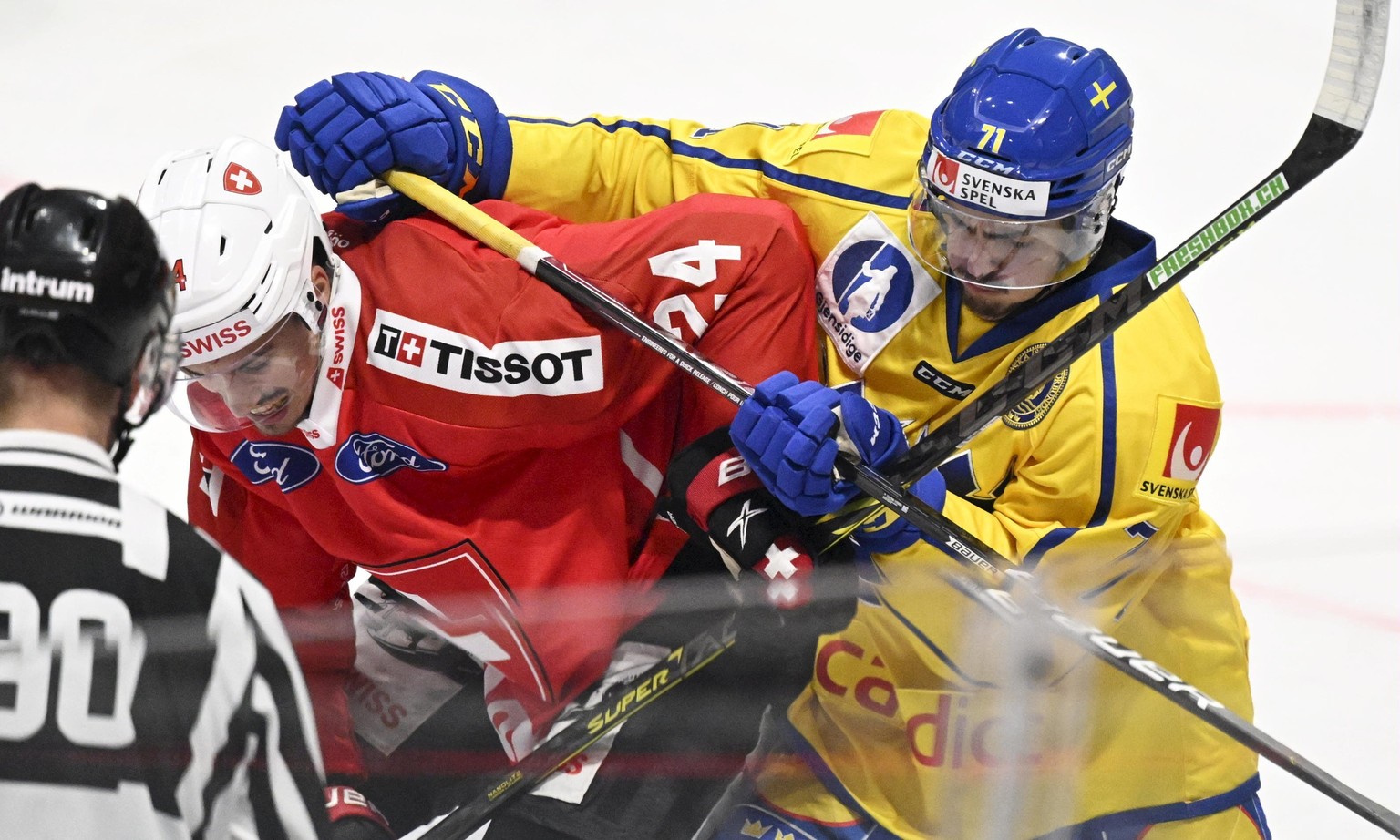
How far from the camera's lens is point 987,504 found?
2.11 m

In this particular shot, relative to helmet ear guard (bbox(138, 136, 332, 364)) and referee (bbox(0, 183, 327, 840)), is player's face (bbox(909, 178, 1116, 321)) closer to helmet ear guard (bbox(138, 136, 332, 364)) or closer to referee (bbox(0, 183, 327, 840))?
helmet ear guard (bbox(138, 136, 332, 364))

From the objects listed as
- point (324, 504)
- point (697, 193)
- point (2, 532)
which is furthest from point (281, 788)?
point (697, 193)

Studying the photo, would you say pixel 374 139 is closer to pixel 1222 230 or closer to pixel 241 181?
pixel 241 181

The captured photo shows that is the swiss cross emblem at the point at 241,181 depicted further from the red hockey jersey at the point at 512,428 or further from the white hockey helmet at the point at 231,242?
the red hockey jersey at the point at 512,428

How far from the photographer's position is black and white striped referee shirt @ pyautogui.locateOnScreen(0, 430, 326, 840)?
1.14 m

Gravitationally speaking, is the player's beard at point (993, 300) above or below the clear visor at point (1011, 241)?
below

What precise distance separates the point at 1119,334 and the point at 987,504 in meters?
0.29

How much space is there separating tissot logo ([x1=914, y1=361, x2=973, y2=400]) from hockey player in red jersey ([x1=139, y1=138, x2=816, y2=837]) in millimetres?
149

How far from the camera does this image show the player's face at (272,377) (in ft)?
5.78

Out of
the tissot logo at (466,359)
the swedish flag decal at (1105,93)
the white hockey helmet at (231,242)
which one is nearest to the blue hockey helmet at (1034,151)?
the swedish flag decal at (1105,93)

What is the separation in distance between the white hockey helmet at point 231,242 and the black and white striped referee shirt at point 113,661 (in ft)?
1.71

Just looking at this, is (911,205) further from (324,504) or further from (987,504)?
(324,504)

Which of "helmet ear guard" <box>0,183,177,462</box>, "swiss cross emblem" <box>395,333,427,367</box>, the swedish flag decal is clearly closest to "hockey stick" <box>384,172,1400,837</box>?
"swiss cross emblem" <box>395,333,427,367</box>

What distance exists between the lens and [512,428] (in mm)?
1913
